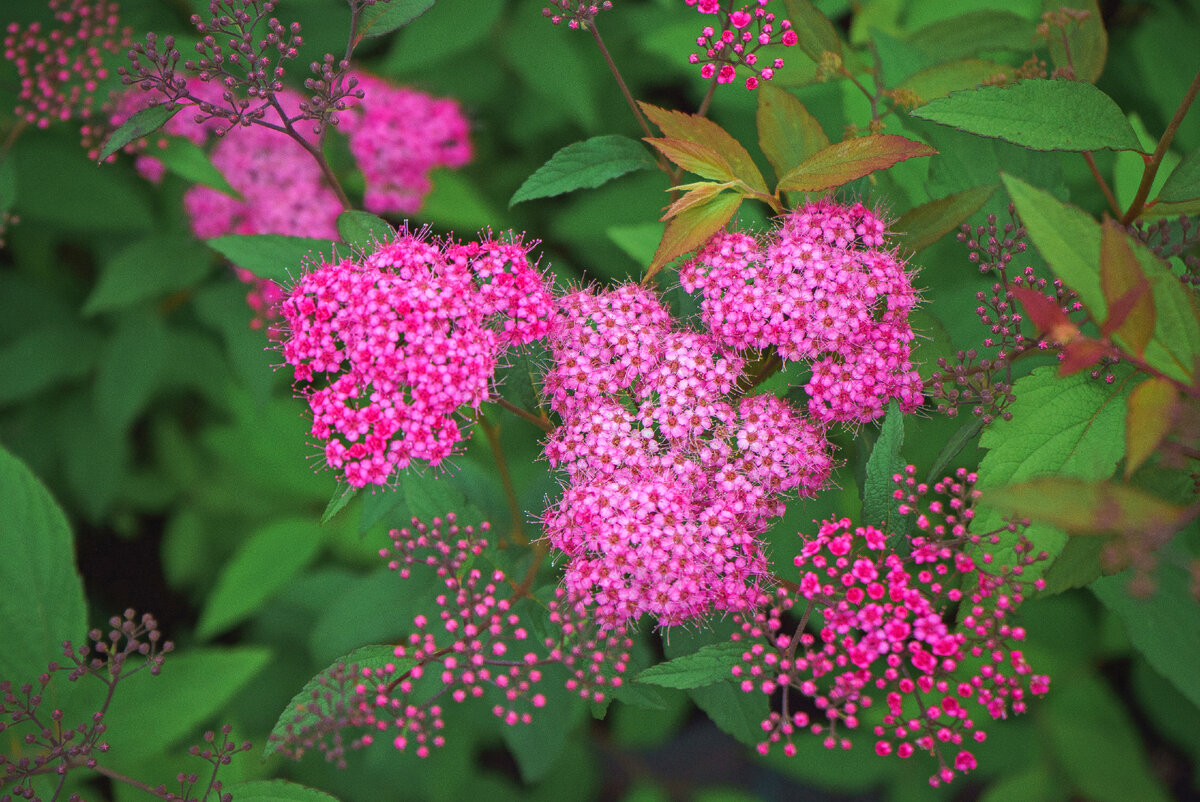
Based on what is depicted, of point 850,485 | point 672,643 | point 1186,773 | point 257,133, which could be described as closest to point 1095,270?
point 672,643

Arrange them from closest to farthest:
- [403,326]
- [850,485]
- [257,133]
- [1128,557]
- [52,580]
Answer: [1128,557] → [403,326] → [52,580] → [850,485] → [257,133]

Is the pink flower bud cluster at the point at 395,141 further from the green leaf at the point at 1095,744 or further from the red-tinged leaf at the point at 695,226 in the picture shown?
the green leaf at the point at 1095,744

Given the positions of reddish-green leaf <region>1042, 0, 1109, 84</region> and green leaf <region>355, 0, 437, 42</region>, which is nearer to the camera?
green leaf <region>355, 0, 437, 42</region>

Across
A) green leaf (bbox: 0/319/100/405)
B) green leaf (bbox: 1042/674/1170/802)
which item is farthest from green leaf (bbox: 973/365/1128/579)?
green leaf (bbox: 0/319/100/405)

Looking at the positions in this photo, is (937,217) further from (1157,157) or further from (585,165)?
(585,165)

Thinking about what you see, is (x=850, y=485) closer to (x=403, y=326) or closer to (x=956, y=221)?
(x=956, y=221)

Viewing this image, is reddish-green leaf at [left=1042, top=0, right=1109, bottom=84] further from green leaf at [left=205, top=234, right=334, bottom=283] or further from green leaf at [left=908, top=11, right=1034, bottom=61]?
green leaf at [left=205, top=234, right=334, bottom=283]
